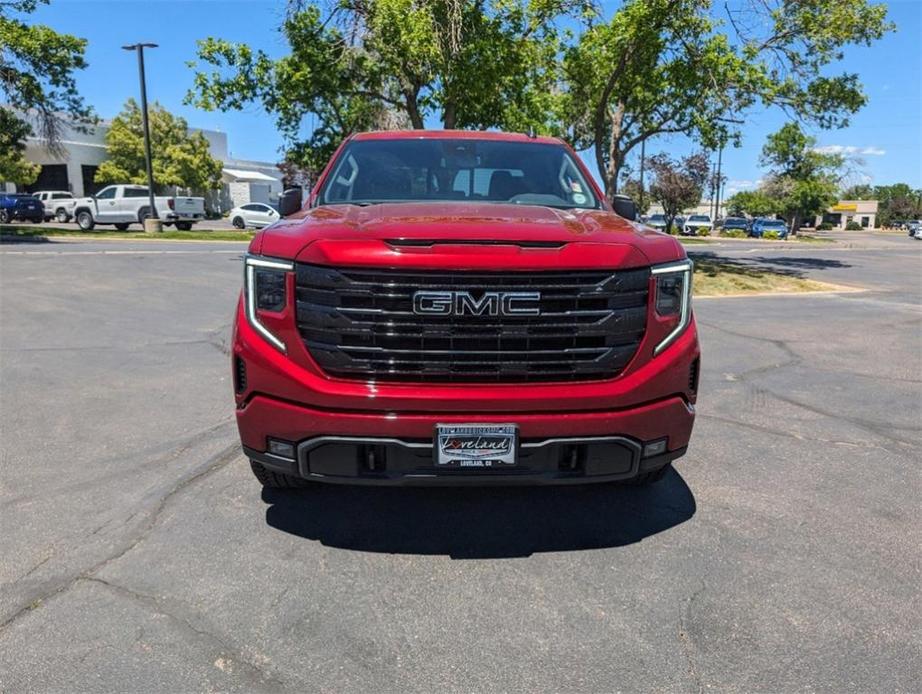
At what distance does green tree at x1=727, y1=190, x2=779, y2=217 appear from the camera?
78287mm

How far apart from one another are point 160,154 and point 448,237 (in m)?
54.8

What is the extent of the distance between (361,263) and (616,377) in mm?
1210

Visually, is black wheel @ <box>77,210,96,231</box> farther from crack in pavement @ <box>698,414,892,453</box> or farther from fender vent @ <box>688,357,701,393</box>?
fender vent @ <box>688,357,701,393</box>

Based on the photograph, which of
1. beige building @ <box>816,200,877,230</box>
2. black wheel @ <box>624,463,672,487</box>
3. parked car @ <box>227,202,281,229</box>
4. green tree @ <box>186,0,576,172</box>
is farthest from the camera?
beige building @ <box>816,200,877,230</box>

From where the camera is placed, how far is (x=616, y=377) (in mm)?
3074

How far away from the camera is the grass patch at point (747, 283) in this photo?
579 inches

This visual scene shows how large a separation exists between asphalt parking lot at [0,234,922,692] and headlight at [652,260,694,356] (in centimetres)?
106

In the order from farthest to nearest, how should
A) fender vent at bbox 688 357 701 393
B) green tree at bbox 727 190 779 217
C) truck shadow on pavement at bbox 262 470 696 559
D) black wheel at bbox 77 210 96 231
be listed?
green tree at bbox 727 190 779 217, black wheel at bbox 77 210 96 231, truck shadow on pavement at bbox 262 470 696 559, fender vent at bbox 688 357 701 393

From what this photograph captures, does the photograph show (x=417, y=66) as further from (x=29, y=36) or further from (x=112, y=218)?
(x=112, y=218)

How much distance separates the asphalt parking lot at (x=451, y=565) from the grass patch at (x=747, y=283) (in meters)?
9.23

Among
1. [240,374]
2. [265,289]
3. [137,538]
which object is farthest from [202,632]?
[265,289]

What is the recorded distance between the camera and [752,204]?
85.1 meters

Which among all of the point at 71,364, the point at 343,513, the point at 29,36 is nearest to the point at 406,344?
the point at 343,513

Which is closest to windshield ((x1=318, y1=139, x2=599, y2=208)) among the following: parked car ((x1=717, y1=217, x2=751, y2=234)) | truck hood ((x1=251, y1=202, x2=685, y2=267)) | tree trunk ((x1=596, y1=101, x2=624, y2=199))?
truck hood ((x1=251, y1=202, x2=685, y2=267))
